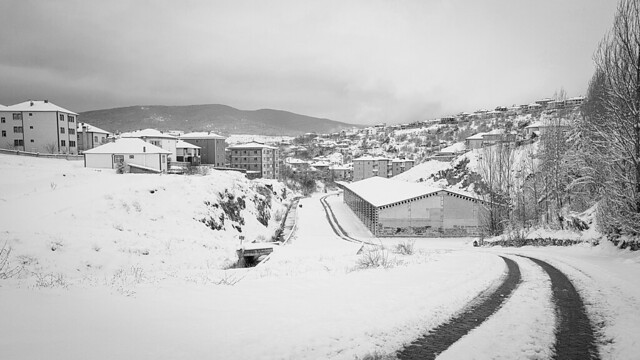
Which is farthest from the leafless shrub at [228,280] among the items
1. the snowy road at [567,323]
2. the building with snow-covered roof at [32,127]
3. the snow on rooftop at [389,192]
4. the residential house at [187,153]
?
the residential house at [187,153]

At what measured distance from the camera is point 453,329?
6.11 metres

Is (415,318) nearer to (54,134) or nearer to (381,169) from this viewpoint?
(54,134)

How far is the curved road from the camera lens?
204 inches

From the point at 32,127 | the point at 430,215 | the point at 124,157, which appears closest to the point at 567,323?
the point at 430,215

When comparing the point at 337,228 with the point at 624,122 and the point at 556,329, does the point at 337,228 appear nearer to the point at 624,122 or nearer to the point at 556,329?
the point at 624,122

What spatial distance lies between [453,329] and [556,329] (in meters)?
1.85

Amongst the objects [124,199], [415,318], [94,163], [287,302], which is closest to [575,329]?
[415,318]

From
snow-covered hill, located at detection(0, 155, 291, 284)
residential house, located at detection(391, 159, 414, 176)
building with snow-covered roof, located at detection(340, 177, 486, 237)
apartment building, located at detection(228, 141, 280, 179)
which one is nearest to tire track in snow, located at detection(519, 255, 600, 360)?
snow-covered hill, located at detection(0, 155, 291, 284)

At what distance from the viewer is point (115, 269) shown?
1769 centimetres

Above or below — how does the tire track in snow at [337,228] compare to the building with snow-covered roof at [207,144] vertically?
below

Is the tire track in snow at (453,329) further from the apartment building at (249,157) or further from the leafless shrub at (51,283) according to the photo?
the apartment building at (249,157)

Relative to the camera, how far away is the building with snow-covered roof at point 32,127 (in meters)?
60.1

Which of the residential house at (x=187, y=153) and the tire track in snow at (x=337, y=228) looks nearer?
the tire track in snow at (x=337, y=228)

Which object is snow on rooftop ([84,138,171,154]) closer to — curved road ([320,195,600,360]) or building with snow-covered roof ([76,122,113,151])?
building with snow-covered roof ([76,122,113,151])
